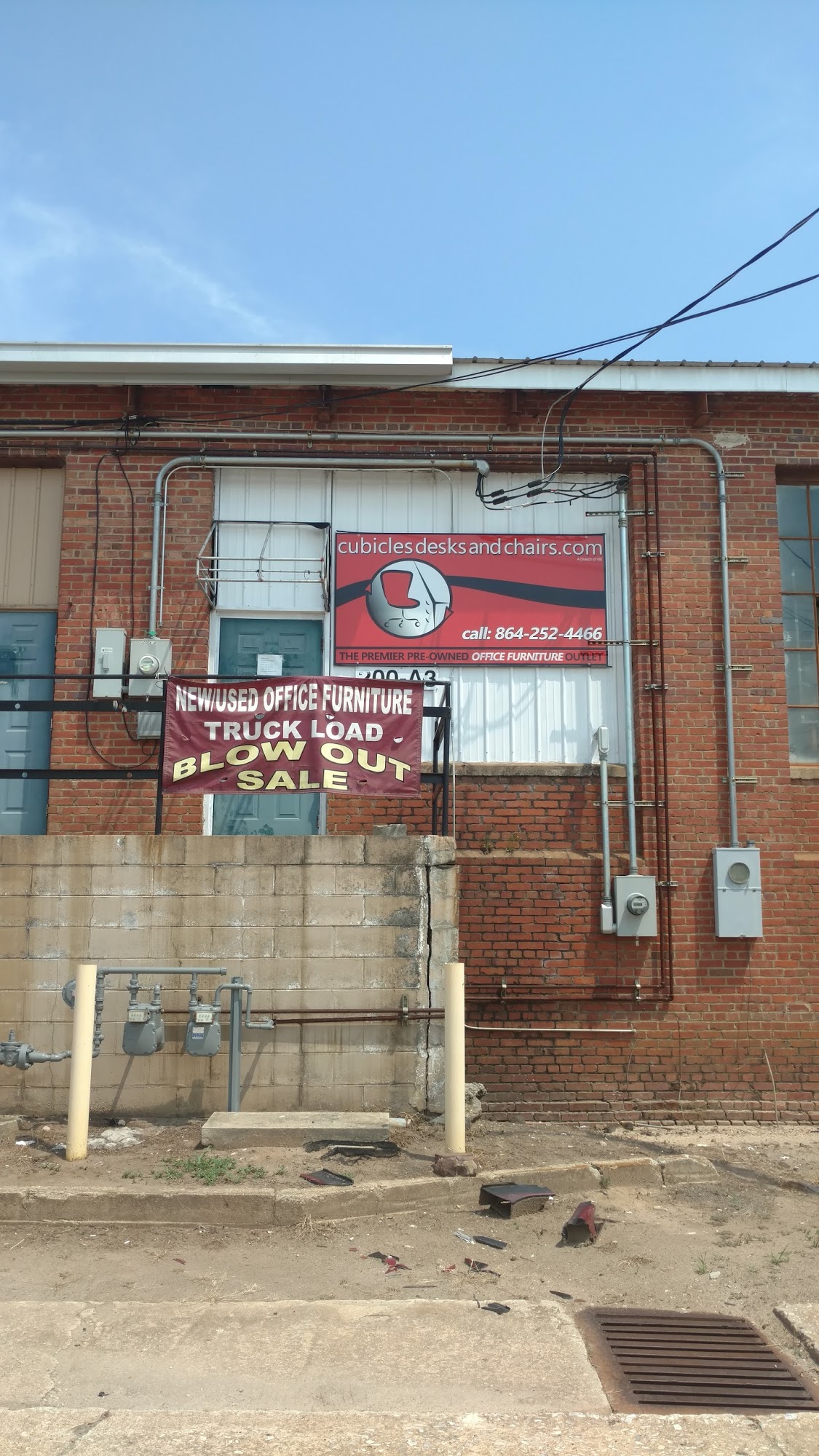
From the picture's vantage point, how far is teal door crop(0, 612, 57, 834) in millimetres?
9688

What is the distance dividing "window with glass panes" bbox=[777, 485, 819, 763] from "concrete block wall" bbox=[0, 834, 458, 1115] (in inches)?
154

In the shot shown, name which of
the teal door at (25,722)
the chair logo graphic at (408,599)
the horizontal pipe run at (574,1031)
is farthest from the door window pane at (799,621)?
the teal door at (25,722)

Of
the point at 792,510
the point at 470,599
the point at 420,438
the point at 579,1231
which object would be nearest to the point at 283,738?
the point at 470,599

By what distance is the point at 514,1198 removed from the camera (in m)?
6.35

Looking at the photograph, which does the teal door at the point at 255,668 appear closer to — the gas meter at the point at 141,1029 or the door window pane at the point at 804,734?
the gas meter at the point at 141,1029

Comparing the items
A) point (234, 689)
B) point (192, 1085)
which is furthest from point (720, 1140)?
point (234, 689)

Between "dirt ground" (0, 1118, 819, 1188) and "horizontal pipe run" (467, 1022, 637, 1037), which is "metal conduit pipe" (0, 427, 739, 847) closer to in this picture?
"horizontal pipe run" (467, 1022, 637, 1037)

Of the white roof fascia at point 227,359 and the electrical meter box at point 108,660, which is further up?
the white roof fascia at point 227,359

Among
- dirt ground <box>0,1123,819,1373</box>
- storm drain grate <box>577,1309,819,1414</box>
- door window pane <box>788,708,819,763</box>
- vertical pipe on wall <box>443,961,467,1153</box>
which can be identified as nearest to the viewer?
storm drain grate <box>577,1309,819,1414</box>

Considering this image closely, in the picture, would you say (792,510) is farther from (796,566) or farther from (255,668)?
(255,668)

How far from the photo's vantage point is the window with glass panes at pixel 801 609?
1002 cm

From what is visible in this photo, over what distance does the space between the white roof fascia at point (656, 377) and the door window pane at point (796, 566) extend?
140 centimetres

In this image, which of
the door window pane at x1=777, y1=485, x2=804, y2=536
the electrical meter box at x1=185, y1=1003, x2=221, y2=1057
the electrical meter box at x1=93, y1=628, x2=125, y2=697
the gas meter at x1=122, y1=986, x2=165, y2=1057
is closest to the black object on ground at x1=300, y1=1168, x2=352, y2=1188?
the electrical meter box at x1=185, y1=1003, x2=221, y2=1057

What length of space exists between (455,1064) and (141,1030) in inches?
85.2
